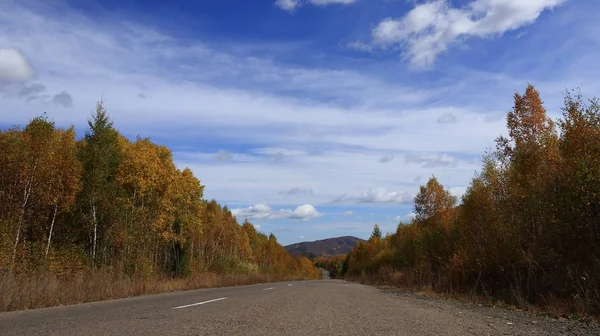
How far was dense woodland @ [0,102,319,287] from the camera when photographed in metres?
21.1

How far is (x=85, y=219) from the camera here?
84.7 feet

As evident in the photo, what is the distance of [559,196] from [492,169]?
14.3 meters

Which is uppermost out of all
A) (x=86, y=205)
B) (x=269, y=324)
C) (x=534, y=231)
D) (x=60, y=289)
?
(x=86, y=205)

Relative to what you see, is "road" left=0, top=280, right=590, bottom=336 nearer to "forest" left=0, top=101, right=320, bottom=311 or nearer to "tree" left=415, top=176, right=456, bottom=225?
"forest" left=0, top=101, right=320, bottom=311

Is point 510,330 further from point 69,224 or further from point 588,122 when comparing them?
point 69,224

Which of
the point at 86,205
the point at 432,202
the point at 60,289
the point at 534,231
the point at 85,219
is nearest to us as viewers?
the point at 60,289

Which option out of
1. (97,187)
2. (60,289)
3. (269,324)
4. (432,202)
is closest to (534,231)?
(269,324)

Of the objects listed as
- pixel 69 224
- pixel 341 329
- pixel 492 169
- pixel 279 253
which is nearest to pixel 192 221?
pixel 69 224

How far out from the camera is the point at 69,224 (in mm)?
26656

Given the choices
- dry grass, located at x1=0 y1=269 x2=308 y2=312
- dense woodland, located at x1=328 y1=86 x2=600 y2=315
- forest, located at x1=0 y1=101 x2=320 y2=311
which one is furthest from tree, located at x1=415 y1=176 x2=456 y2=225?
dry grass, located at x1=0 y1=269 x2=308 y2=312

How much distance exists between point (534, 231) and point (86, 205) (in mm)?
25009

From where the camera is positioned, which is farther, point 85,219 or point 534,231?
point 85,219

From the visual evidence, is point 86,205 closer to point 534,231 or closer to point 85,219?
point 85,219

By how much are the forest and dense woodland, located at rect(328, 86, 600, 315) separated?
1552 centimetres
